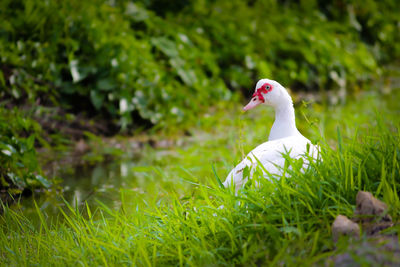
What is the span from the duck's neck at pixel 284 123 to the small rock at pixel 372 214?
1196 millimetres

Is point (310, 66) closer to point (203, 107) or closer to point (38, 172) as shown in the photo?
point (203, 107)

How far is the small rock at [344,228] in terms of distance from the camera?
6.87 ft

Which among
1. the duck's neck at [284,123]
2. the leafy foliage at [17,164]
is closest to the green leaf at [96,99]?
the leafy foliage at [17,164]

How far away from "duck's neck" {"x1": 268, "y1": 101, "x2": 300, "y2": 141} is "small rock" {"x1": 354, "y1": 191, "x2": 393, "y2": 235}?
47.1 inches

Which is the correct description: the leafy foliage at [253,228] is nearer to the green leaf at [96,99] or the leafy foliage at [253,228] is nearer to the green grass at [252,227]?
the green grass at [252,227]

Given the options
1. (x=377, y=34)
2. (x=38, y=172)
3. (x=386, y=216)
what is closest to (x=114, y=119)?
(x=38, y=172)

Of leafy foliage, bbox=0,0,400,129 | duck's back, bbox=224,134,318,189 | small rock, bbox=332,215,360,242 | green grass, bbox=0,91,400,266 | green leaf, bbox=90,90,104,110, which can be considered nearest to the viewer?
small rock, bbox=332,215,360,242

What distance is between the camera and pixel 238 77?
7387 millimetres

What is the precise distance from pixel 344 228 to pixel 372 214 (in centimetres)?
15

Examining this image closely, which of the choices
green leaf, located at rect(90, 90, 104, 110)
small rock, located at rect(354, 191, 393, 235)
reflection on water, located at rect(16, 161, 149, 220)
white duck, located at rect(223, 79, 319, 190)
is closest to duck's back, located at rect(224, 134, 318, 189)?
white duck, located at rect(223, 79, 319, 190)

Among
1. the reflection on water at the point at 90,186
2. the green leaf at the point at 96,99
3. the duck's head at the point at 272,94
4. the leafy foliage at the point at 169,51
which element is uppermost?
the duck's head at the point at 272,94

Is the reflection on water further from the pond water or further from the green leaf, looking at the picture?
the green leaf

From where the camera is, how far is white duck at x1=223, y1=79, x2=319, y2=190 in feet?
9.39

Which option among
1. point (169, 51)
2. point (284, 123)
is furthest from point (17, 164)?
point (169, 51)
